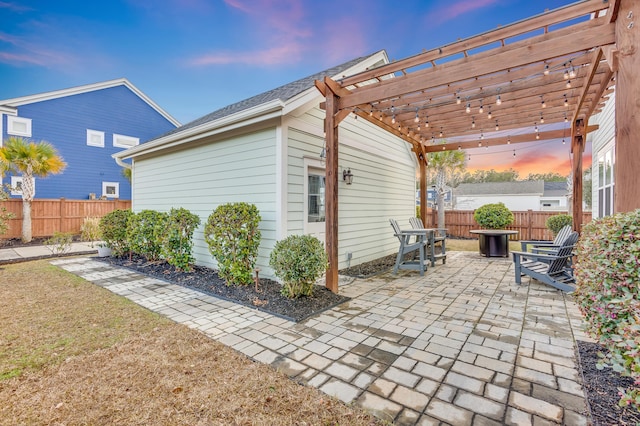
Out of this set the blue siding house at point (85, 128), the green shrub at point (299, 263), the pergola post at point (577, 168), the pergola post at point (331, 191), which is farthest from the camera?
the blue siding house at point (85, 128)

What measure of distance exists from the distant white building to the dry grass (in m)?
28.3

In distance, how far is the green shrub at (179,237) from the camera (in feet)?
18.6

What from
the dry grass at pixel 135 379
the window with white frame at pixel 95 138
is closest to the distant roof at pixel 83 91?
the window with white frame at pixel 95 138

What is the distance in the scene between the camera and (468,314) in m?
3.69

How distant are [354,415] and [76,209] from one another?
14.1 m

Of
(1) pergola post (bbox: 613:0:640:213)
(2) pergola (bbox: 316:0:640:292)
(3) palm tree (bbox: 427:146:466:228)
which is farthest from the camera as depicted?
(3) palm tree (bbox: 427:146:466:228)

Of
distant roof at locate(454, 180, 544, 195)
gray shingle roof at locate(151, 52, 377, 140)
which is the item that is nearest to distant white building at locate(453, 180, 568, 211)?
distant roof at locate(454, 180, 544, 195)

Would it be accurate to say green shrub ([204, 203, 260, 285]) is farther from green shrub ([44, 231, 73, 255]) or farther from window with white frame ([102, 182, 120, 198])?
window with white frame ([102, 182, 120, 198])

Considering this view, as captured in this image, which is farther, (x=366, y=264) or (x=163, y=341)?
(x=366, y=264)

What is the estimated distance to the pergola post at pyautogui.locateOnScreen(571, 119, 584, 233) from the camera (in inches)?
255

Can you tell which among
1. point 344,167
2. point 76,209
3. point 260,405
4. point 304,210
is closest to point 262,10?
point 344,167

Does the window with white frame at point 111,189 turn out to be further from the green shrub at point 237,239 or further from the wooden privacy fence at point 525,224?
the wooden privacy fence at point 525,224

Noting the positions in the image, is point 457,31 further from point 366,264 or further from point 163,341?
point 163,341

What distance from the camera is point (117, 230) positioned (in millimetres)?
7258
